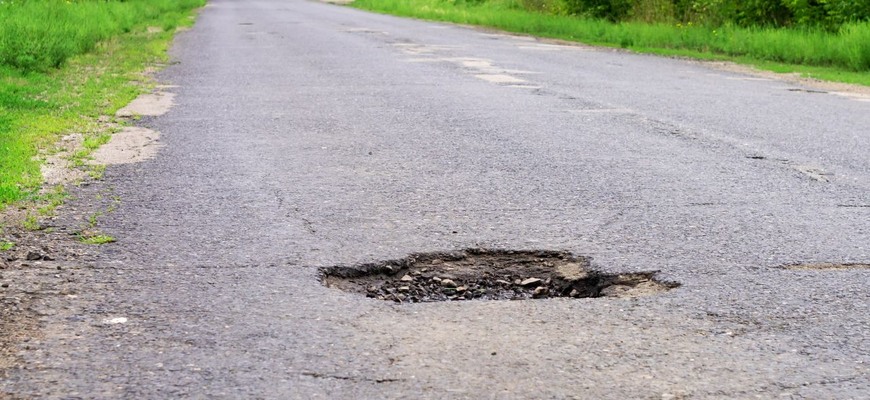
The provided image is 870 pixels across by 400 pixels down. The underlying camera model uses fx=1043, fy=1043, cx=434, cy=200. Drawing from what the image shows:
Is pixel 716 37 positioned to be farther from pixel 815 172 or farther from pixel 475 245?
pixel 475 245

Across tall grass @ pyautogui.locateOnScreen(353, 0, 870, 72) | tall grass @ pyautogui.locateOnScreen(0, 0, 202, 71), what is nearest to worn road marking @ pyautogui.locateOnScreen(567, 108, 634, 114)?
tall grass @ pyautogui.locateOnScreen(0, 0, 202, 71)

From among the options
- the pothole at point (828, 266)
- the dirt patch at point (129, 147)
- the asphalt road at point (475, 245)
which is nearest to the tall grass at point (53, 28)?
the asphalt road at point (475, 245)

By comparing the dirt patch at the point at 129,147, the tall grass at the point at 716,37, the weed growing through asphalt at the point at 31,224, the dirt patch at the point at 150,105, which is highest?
the weed growing through asphalt at the point at 31,224

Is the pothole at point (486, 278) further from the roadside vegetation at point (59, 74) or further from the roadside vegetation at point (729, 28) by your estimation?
the roadside vegetation at point (729, 28)

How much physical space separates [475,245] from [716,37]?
16201 mm

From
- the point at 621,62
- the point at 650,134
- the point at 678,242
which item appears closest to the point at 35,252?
the point at 678,242

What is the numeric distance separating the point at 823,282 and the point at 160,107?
7.49 m

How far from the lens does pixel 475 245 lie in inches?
202

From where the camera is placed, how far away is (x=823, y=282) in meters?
4.47

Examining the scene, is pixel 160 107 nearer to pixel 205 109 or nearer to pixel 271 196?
pixel 205 109

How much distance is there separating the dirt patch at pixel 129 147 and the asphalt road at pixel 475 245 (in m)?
0.21

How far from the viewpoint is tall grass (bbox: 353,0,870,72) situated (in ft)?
53.7

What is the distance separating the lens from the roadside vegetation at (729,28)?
647 inches

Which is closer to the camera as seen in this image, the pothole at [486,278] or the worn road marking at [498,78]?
the pothole at [486,278]
